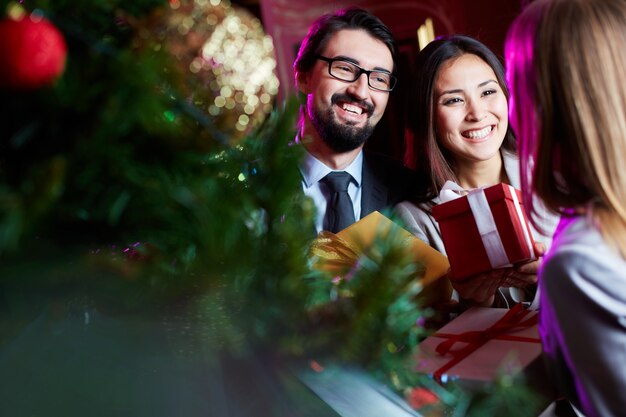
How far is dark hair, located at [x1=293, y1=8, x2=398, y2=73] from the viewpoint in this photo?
2547mm

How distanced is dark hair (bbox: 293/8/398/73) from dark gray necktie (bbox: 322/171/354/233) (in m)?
0.55

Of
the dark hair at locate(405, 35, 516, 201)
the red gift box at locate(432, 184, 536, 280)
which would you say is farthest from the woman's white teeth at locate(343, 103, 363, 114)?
the red gift box at locate(432, 184, 536, 280)

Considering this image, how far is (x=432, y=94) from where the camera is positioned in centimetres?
214

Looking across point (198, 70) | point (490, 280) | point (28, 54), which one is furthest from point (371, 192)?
point (28, 54)

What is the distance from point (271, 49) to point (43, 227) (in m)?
4.68

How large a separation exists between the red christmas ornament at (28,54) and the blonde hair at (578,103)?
0.66m

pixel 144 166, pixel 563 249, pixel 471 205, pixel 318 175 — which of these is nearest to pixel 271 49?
pixel 318 175

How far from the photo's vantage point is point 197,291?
41 centimetres

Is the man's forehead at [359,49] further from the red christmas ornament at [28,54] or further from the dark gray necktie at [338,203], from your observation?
the red christmas ornament at [28,54]

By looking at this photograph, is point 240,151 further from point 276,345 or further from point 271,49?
point 271,49

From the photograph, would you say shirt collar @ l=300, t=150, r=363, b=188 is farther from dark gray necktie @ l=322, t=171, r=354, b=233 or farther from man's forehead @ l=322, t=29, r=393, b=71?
man's forehead @ l=322, t=29, r=393, b=71

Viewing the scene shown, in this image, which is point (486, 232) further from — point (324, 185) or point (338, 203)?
point (324, 185)

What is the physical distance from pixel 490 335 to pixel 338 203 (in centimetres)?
111

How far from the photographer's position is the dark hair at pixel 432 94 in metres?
2.14
